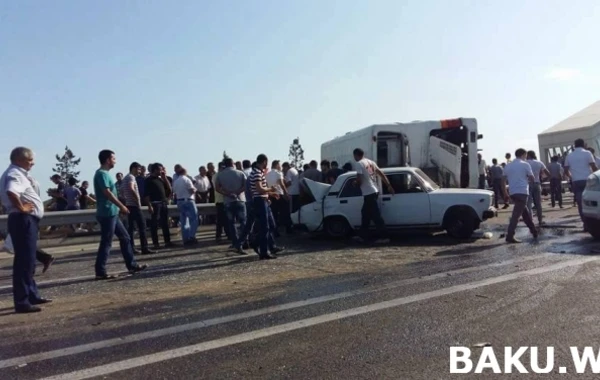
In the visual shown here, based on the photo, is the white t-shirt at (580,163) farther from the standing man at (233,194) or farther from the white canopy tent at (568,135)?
the white canopy tent at (568,135)

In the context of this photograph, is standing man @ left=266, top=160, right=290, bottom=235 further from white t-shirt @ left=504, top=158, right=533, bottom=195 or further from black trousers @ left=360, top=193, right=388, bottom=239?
white t-shirt @ left=504, top=158, right=533, bottom=195

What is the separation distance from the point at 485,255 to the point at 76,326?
20.5ft

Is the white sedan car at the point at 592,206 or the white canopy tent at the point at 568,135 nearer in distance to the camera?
the white sedan car at the point at 592,206

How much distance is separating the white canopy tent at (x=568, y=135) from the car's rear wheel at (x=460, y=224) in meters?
14.4

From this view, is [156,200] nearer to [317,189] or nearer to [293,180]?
[317,189]

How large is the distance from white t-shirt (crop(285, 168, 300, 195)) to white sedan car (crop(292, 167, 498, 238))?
1.07 m

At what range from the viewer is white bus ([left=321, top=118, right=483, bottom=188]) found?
1669 centimetres

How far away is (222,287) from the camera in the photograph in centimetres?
764

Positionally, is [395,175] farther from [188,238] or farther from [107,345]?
[107,345]

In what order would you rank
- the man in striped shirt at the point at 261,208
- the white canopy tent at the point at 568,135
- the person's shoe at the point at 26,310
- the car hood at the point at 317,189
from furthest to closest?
1. the white canopy tent at the point at 568,135
2. the car hood at the point at 317,189
3. the man in striped shirt at the point at 261,208
4. the person's shoe at the point at 26,310

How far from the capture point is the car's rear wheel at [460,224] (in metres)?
11.6

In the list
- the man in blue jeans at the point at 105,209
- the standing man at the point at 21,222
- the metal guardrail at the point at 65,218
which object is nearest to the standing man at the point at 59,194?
the metal guardrail at the point at 65,218

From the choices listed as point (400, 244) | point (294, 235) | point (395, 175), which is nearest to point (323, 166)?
point (294, 235)

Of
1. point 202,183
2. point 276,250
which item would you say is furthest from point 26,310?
point 202,183
